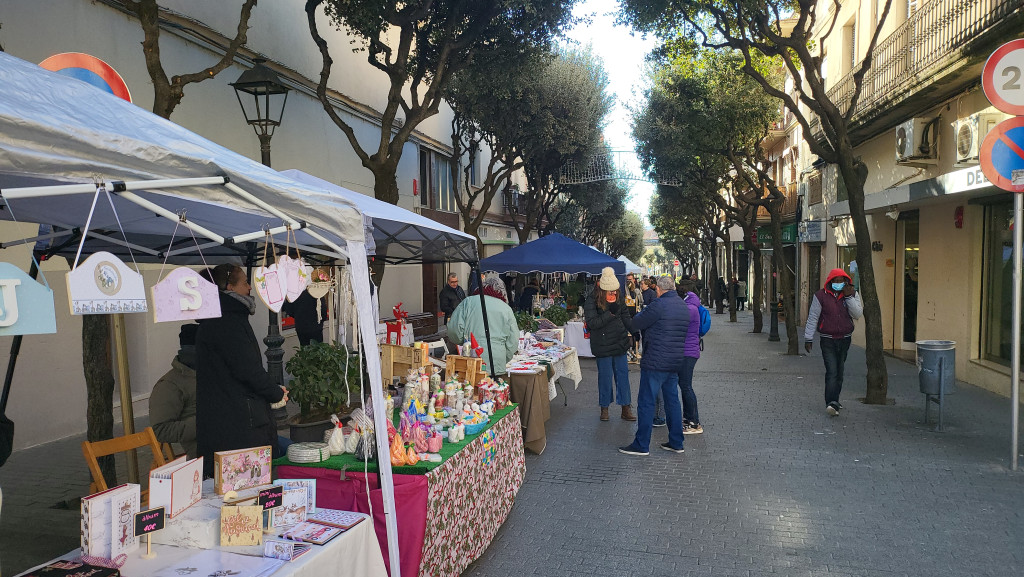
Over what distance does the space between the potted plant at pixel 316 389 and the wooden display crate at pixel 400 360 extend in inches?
41.8

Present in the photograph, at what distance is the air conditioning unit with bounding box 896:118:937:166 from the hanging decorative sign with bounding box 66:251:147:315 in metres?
12.0

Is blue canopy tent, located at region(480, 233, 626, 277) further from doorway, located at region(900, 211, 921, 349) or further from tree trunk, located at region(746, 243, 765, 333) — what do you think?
tree trunk, located at region(746, 243, 765, 333)

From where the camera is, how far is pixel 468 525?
4449 mm

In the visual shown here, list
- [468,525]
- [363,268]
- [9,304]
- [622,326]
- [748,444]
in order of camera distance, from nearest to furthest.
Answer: [9,304] → [363,268] → [468,525] → [748,444] → [622,326]

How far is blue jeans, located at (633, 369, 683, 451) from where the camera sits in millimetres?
6941

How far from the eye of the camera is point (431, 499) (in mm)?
3926

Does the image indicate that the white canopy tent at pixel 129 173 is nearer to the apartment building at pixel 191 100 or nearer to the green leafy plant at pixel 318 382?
the green leafy plant at pixel 318 382

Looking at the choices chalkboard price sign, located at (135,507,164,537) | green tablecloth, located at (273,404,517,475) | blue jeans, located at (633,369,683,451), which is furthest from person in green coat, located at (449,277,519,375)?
chalkboard price sign, located at (135,507,164,537)

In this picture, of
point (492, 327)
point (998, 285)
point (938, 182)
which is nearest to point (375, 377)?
A: point (492, 327)

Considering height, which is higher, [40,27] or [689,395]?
[40,27]

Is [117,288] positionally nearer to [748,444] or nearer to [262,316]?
[748,444]

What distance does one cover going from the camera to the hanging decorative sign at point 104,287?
2402mm

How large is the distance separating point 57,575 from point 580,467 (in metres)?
4.90

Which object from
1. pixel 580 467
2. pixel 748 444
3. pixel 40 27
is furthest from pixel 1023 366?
pixel 40 27
